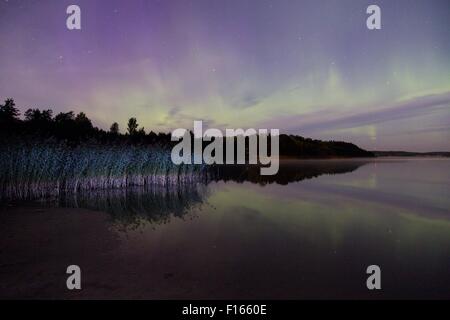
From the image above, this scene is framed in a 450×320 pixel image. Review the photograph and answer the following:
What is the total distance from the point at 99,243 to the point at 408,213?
8235 millimetres

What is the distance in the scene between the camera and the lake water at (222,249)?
3830 mm

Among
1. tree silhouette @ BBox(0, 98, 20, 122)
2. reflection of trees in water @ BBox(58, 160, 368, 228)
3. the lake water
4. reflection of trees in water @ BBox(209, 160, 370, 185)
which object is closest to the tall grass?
reflection of trees in water @ BBox(58, 160, 368, 228)

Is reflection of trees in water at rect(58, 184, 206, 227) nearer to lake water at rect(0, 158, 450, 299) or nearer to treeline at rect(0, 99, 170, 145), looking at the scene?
lake water at rect(0, 158, 450, 299)

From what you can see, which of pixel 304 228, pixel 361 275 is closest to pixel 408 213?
pixel 304 228

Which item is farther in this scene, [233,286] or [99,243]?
[99,243]

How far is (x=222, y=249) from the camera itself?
5.46m

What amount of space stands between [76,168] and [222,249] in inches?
343

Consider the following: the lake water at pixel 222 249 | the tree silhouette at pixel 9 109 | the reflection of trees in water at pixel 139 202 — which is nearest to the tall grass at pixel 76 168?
the reflection of trees in water at pixel 139 202

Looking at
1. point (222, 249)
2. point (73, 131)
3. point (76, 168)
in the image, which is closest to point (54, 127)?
point (73, 131)

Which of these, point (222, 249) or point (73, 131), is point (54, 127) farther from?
point (222, 249)

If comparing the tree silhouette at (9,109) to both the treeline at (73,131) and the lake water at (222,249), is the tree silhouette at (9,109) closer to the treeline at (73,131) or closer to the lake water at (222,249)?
the treeline at (73,131)

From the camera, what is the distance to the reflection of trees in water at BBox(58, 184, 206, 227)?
811 cm
